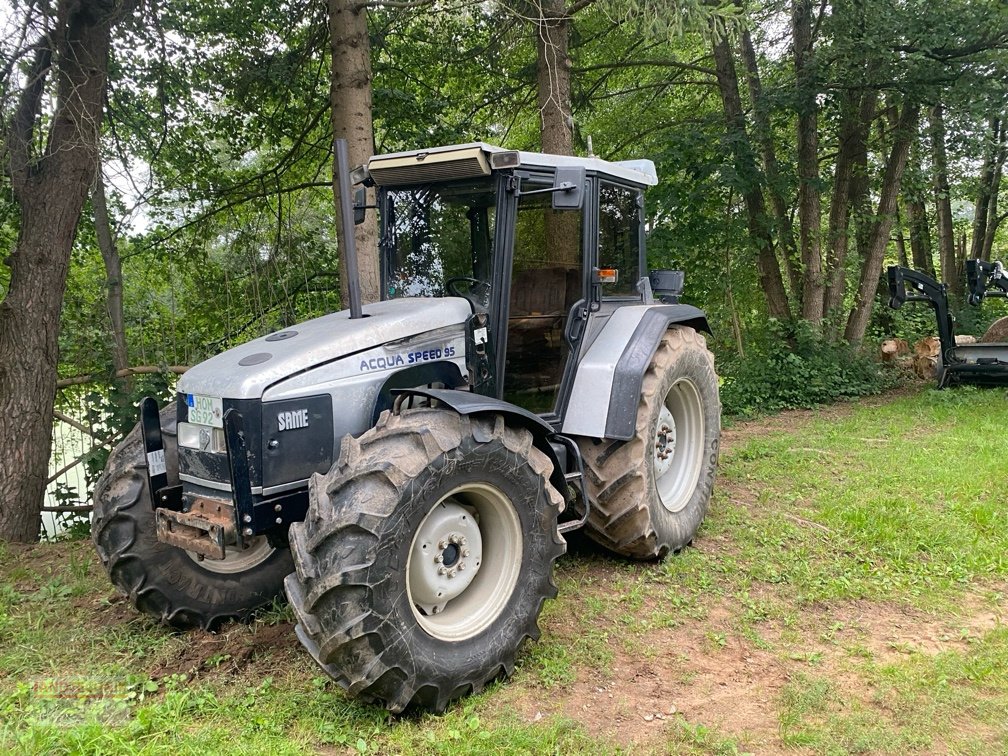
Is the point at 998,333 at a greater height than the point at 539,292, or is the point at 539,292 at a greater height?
the point at 539,292

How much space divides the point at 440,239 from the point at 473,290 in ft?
1.14

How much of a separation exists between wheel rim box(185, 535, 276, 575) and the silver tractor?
0.03ft

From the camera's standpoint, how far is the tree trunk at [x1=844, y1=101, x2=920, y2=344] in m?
10.4

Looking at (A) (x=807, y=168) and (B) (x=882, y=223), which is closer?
(A) (x=807, y=168)

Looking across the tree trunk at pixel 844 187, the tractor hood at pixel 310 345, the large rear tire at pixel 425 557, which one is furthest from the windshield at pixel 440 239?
the tree trunk at pixel 844 187

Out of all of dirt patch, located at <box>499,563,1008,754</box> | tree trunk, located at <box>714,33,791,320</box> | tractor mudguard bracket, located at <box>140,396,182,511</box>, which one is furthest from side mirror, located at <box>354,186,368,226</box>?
tree trunk, located at <box>714,33,791,320</box>

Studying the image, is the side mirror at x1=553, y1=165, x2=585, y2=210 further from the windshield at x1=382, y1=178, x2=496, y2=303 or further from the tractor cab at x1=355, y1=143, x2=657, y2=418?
the windshield at x1=382, y1=178, x2=496, y2=303

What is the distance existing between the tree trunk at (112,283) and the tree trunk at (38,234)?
1007mm

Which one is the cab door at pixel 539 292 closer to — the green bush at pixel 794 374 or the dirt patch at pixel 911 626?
the dirt patch at pixel 911 626

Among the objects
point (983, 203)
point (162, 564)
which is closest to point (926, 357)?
point (983, 203)

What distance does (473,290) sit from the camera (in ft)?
13.0

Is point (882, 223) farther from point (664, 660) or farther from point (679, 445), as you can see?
point (664, 660)

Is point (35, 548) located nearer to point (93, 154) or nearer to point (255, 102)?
point (93, 154)

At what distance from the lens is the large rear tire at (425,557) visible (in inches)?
110
